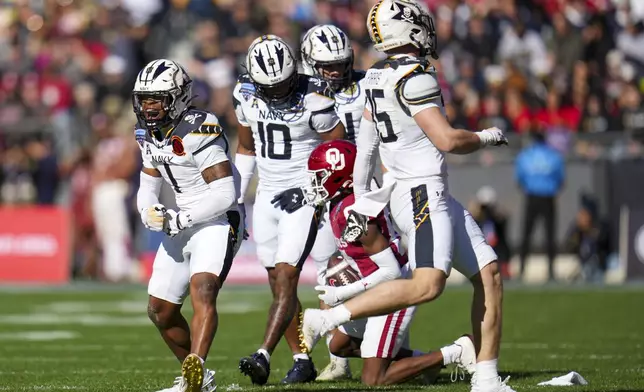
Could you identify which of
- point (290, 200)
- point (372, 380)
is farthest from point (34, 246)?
point (372, 380)

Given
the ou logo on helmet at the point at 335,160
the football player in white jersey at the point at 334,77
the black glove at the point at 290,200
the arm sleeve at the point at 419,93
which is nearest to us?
the arm sleeve at the point at 419,93

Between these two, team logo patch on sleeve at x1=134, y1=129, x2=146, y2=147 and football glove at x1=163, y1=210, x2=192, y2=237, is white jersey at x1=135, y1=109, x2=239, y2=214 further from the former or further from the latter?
football glove at x1=163, y1=210, x2=192, y2=237

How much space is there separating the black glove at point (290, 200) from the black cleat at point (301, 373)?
3.20 ft

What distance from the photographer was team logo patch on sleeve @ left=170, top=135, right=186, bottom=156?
23.9 feet

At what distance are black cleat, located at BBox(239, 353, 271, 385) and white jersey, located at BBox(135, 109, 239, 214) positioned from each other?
95 centimetres

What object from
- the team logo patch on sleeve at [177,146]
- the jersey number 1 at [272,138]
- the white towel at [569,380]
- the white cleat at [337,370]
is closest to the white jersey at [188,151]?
the team logo patch on sleeve at [177,146]

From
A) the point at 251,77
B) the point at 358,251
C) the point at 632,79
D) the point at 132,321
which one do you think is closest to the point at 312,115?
the point at 251,77

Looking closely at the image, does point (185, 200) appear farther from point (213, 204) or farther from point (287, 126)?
point (287, 126)

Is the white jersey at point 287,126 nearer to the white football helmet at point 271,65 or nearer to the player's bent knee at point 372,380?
the white football helmet at point 271,65

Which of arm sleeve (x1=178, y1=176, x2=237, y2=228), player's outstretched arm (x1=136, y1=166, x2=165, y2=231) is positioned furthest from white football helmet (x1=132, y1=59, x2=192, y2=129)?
arm sleeve (x1=178, y1=176, x2=237, y2=228)

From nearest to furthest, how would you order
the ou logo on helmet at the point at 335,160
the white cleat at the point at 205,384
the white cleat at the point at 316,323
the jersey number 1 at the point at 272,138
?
the white cleat at the point at 316,323 → the white cleat at the point at 205,384 → the ou logo on helmet at the point at 335,160 → the jersey number 1 at the point at 272,138

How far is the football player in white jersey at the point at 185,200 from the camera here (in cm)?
722

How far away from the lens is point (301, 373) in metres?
8.26

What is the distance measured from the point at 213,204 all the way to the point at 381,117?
107 cm
